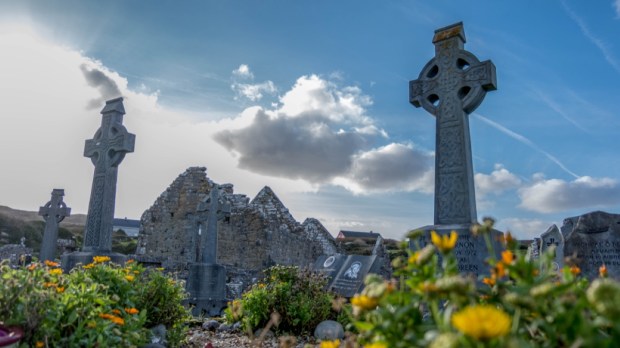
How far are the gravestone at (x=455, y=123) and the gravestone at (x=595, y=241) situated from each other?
9.16 ft

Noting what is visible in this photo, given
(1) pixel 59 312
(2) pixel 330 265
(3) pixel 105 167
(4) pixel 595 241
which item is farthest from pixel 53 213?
(4) pixel 595 241

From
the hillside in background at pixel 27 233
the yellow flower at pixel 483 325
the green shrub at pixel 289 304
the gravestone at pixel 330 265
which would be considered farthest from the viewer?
the hillside in background at pixel 27 233

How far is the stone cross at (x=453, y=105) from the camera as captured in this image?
597 cm

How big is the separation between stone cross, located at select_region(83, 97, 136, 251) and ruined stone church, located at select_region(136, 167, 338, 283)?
24.5 feet

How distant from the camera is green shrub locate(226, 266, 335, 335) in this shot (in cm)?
628

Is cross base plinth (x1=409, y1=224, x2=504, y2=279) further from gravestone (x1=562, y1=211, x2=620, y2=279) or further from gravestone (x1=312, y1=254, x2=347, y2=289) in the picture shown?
gravestone (x1=312, y1=254, x2=347, y2=289)

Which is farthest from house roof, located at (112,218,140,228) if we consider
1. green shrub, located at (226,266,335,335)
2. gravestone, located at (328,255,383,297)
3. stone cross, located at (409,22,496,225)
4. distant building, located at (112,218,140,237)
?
stone cross, located at (409,22,496,225)

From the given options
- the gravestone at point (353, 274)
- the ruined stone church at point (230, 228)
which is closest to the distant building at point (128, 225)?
the ruined stone church at point (230, 228)

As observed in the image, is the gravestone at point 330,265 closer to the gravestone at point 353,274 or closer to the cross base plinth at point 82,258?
the gravestone at point 353,274

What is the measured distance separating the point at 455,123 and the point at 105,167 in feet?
21.1

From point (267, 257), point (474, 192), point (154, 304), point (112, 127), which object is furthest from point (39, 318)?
point (267, 257)

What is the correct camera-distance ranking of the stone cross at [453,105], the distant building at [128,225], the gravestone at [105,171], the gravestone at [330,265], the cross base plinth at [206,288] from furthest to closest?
the distant building at [128,225], the cross base plinth at [206,288], the gravestone at [330,265], the gravestone at [105,171], the stone cross at [453,105]

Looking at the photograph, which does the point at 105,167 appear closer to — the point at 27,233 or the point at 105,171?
the point at 105,171

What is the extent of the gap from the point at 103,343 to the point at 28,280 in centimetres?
69
